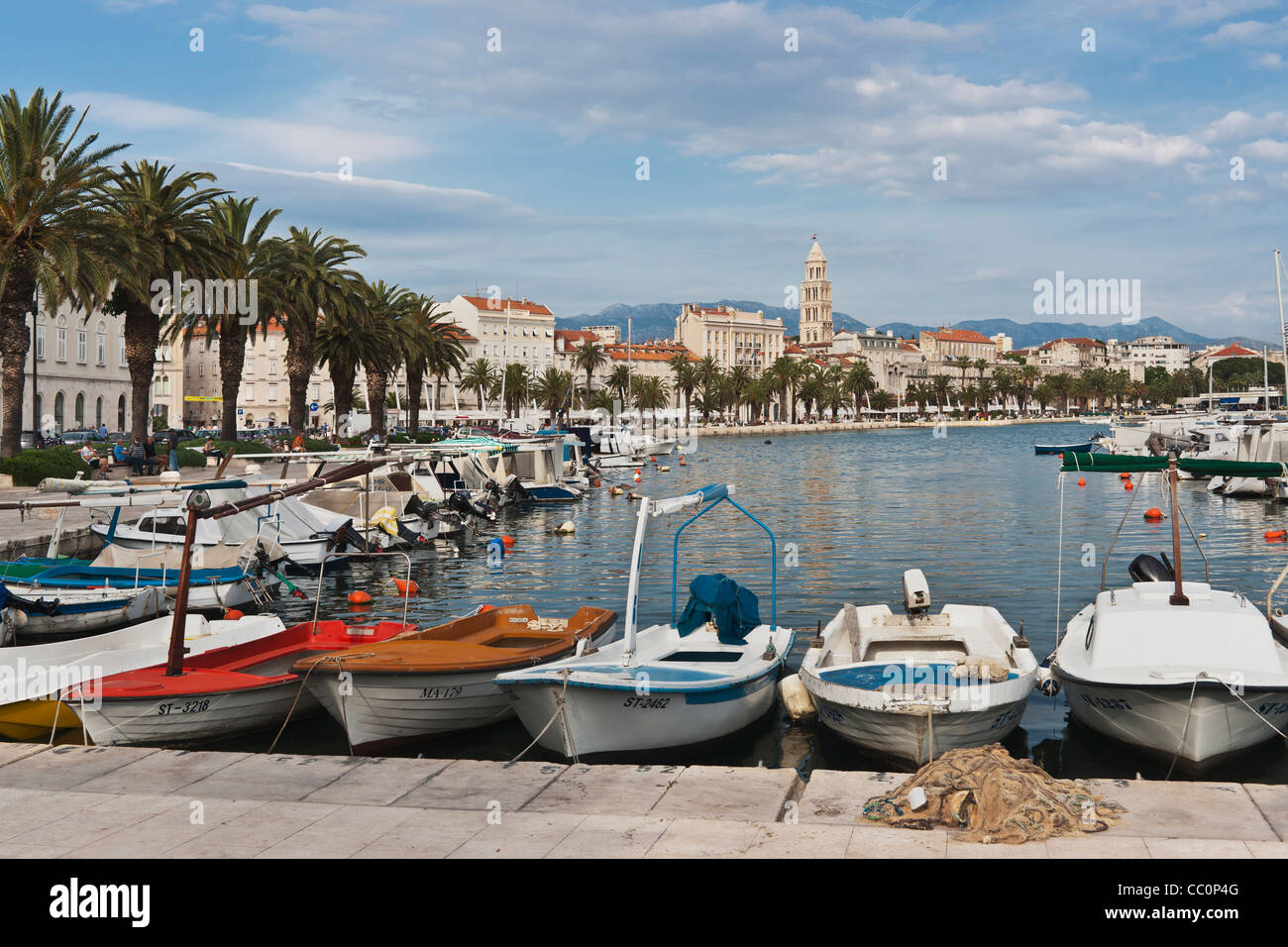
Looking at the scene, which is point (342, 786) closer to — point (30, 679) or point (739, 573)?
point (30, 679)

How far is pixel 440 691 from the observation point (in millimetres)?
14461

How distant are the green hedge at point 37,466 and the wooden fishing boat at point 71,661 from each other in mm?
24410

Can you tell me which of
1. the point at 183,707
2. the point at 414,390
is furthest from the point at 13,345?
the point at 414,390

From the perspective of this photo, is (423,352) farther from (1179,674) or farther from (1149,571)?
(1179,674)

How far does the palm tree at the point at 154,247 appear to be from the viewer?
143 feet

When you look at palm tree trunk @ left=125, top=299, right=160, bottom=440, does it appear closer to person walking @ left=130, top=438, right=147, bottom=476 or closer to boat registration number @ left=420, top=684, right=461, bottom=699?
person walking @ left=130, top=438, right=147, bottom=476

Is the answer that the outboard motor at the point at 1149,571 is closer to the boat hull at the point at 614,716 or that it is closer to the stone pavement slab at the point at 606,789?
the boat hull at the point at 614,716

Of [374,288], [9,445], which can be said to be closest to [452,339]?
[374,288]

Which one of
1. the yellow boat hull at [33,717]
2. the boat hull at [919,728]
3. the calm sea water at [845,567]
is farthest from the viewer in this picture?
the calm sea water at [845,567]

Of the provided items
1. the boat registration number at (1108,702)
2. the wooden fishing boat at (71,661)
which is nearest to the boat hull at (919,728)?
the boat registration number at (1108,702)

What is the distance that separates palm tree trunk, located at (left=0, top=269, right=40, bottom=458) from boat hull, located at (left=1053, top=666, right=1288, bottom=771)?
130 ft

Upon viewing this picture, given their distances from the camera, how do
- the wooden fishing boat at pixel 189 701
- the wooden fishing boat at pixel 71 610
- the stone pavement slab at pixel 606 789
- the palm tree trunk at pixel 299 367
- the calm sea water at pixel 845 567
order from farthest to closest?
1. the palm tree trunk at pixel 299 367
2. the wooden fishing boat at pixel 71 610
3. the calm sea water at pixel 845 567
4. the wooden fishing boat at pixel 189 701
5. the stone pavement slab at pixel 606 789

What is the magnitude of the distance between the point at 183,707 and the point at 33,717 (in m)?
2.21

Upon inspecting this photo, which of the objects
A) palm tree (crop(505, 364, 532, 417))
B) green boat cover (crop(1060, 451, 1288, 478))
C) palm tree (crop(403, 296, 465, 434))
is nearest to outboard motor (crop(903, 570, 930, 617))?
green boat cover (crop(1060, 451, 1288, 478))
